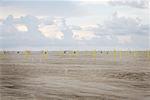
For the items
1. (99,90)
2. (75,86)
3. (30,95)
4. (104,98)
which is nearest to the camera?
(104,98)

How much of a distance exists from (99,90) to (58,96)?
2231 mm

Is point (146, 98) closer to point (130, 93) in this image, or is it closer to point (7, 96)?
point (130, 93)

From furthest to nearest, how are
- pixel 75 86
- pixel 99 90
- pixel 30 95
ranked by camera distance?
pixel 75 86 → pixel 99 90 → pixel 30 95

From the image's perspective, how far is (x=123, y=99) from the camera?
1053cm

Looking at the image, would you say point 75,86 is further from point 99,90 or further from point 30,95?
point 30,95

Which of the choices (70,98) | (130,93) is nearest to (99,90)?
(130,93)

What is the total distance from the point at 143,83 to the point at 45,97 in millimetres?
5614

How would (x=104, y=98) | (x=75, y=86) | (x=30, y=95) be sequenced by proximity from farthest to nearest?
1. (x=75, y=86)
2. (x=30, y=95)
3. (x=104, y=98)

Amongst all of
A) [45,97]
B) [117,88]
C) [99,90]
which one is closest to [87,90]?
[99,90]

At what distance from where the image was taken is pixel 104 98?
10.3m

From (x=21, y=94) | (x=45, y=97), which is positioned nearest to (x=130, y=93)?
(x=45, y=97)

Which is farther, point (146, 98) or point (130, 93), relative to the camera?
point (130, 93)

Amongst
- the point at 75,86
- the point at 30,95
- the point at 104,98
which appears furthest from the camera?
the point at 75,86

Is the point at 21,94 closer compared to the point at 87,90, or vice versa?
the point at 21,94
